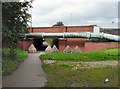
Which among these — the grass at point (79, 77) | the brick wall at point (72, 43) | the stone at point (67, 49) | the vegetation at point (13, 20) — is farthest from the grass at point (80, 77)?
the brick wall at point (72, 43)

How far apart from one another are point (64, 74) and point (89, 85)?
8.66 ft

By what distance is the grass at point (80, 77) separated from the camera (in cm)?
1174

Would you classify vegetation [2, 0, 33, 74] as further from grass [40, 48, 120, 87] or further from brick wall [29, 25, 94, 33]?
brick wall [29, 25, 94, 33]

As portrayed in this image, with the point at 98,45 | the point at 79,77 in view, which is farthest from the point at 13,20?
the point at 98,45

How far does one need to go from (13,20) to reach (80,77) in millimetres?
4221

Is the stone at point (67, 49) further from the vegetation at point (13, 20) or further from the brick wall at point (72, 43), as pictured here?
the vegetation at point (13, 20)

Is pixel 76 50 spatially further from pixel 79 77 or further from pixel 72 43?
pixel 79 77

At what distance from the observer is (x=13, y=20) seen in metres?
11.7

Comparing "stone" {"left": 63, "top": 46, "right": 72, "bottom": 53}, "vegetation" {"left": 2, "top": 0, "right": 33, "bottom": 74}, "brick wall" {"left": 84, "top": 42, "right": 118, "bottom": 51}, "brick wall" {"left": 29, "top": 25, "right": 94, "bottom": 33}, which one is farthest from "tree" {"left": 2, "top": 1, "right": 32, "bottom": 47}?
"brick wall" {"left": 29, "top": 25, "right": 94, "bottom": 33}

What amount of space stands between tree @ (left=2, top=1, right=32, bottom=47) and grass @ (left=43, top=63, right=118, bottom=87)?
8.18 feet

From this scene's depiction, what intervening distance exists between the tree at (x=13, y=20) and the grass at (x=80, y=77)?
249 cm

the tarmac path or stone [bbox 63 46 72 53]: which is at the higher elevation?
stone [bbox 63 46 72 53]

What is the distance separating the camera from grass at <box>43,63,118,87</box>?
11.7 metres

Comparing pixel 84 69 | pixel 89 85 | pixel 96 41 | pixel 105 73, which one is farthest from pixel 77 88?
pixel 96 41
